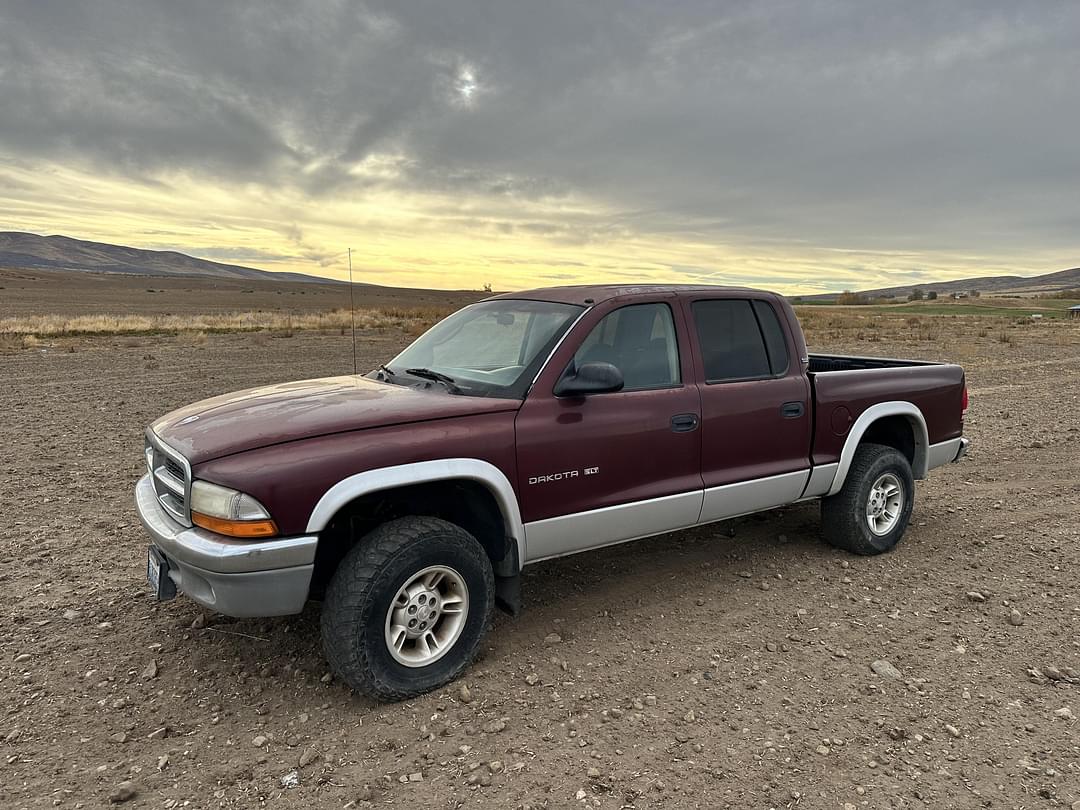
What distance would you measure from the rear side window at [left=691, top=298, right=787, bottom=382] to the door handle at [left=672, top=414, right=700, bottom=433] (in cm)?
30

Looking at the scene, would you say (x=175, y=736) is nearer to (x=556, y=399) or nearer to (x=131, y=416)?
(x=556, y=399)

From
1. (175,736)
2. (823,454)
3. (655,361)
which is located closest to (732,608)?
(823,454)

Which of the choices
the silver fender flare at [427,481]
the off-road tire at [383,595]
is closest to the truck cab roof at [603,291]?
the silver fender flare at [427,481]

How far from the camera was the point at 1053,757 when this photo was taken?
9.54 feet

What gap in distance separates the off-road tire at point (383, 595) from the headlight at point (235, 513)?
43cm

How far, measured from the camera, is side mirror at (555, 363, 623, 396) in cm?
352

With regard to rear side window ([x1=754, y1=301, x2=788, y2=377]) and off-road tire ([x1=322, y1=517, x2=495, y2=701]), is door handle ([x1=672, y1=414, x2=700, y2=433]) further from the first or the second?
off-road tire ([x1=322, y1=517, x2=495, y2=701])

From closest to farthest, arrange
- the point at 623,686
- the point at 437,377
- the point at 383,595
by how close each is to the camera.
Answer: the point at 383,595 → the point at 623,686 → the point at 437,377

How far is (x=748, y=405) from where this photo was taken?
4.35m

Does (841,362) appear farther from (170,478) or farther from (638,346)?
(170,478)

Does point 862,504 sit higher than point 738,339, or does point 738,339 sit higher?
point 738,339

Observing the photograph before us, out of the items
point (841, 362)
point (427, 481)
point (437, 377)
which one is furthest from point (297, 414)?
point (841, 362)

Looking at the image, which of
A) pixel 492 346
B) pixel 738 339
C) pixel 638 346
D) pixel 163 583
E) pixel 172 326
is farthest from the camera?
pixel 172 326

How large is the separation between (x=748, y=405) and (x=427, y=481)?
2114 mm
